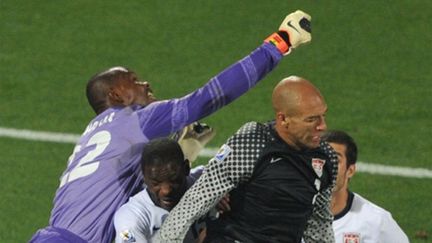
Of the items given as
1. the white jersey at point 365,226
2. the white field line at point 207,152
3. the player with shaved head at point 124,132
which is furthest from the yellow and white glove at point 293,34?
the white field line at point 207,152

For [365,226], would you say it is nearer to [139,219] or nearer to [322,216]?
[322,216]

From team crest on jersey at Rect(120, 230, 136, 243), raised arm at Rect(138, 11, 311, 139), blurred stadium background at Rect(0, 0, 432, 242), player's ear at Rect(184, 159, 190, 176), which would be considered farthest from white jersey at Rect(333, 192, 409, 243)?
blurred stadium background at Rect(0, 0, 432, 242)

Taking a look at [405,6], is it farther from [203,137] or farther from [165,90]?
[203,137]

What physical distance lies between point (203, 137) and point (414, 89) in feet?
15.4

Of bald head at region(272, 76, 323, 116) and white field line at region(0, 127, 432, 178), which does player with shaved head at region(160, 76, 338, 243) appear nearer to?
bald head at region(272, 76, 323, 116)

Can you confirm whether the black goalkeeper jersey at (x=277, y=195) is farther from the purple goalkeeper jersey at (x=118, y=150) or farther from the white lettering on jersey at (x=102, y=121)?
the white lettering on jersey at (x=102, y=121)

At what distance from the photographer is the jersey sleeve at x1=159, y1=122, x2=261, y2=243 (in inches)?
310

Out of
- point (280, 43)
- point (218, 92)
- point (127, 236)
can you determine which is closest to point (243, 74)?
point (218, 92)

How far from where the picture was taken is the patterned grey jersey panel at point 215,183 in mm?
7883

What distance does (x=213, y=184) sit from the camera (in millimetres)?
7895

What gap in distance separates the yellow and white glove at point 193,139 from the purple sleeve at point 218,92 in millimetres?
515

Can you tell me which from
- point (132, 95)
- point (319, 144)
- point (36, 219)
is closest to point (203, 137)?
point (132, 95)

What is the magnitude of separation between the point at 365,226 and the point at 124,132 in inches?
68.8

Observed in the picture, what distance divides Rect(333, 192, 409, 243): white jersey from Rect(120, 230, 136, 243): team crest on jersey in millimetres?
1706
